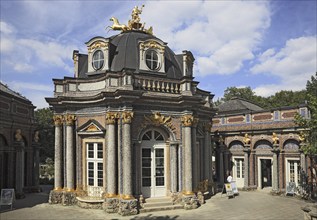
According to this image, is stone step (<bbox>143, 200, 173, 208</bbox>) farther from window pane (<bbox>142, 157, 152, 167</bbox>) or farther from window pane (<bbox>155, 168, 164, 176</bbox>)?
window pane (<bbox>142, 157, 152, 167</bbox>)

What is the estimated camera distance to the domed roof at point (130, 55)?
16.7 m

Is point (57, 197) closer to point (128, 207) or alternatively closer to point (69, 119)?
point (69, 119)

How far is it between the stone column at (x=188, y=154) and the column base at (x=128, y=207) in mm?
2795

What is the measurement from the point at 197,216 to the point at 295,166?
29.9 feet

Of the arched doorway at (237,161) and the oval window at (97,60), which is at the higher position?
the oval window at (97,60)

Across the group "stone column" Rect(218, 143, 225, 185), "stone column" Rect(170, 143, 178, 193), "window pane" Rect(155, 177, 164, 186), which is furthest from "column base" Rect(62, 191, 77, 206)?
"stone column" Rect(218, 143, 225, 185)

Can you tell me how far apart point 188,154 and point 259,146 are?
8.29 metres

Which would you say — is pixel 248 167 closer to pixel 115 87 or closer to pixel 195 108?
pixel 195 108

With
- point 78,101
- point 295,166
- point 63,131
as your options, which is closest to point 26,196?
point 63,131

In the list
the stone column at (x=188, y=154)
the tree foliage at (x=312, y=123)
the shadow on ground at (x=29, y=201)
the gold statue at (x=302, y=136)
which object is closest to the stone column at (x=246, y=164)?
the gold statue at (x=302, y=136)

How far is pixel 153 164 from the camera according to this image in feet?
52.1

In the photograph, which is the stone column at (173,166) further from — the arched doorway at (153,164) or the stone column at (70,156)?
the stone column at (70,156)

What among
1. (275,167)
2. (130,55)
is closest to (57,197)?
(130,55)

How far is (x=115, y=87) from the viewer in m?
15.3
